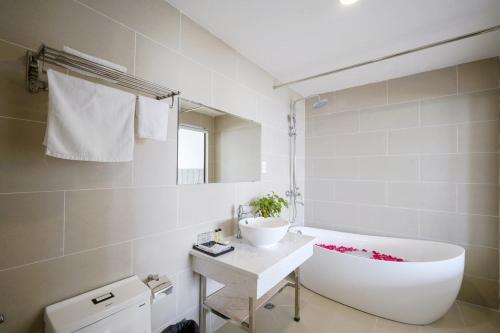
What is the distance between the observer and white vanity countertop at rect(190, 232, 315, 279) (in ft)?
4.49

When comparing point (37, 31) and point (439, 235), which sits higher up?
point (37, 31)

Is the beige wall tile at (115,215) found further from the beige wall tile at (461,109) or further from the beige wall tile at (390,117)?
the beige wall tile at (461,109)

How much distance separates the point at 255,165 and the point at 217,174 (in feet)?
1.84

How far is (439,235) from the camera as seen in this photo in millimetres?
2420

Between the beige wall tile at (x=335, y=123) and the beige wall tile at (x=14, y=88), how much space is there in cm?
296

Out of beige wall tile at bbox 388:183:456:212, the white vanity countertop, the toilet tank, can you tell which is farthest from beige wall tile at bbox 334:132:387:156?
the toilet tank

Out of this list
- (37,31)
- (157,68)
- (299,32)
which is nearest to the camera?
(37,31)

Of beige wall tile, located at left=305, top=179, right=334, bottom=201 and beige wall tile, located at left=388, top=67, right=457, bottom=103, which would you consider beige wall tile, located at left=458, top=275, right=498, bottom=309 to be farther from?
beige wall tile, located at left=388, top=67, right=457, bottom=103

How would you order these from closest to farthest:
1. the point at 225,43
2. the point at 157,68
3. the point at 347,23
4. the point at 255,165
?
the point at 157,68 < the point at 347,23 < the point at 225,43 < the point at 255,165

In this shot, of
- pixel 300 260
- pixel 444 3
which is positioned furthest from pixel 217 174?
pixel 444 3

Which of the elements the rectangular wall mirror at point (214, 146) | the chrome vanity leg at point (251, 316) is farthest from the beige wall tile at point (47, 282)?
the chrome vanity leg at point (251, 316)

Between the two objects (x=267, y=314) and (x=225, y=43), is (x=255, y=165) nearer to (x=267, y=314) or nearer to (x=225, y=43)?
(x=225, y=43)

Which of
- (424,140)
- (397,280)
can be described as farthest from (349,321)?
(424,140)

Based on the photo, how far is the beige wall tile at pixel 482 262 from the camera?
218 centimetres
